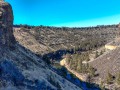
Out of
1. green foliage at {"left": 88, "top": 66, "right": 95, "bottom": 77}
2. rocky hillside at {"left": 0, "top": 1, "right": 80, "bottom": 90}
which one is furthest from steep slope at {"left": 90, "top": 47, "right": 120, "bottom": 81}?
rocky hillside at {"left": 0, "top": 1, "right": 80, "bottom": 90}

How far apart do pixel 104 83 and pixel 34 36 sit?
106345 mm

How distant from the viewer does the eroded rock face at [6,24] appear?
57.8m

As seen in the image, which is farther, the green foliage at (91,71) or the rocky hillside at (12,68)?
the green foliage at (91,71)

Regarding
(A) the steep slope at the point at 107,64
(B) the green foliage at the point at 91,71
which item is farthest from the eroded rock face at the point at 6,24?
(A) the steep slope at the point at 107,64

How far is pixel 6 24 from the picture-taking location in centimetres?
6088

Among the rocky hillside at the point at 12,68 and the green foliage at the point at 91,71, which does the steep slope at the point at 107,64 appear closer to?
the green foliage at the point at 91,71

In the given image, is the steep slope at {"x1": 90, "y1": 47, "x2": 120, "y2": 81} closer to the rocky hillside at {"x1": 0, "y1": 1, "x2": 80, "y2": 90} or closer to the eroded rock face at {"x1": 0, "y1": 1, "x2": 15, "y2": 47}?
the rocky hillside at {"x1": 0, "y1": 1, "x2": 80, "y2": 90}

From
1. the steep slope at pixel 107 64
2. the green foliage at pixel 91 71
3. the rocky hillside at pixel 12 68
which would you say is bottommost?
the green foliage at pixel 91 71

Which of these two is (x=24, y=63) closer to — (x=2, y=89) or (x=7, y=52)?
(x=7, y=52)

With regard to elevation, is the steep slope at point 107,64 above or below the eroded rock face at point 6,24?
below

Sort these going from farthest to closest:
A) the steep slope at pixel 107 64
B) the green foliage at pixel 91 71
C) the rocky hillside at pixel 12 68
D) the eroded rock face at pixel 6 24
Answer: the green foliage at pixel 91 71 < the steep slope at pixel 107 64 < the eroded rock face at pixel 6 24 < the rocky hillside at pixel 12 68

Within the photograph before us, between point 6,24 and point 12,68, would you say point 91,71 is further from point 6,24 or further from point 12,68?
point 12,68

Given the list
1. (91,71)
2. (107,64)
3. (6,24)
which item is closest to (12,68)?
(6,24)

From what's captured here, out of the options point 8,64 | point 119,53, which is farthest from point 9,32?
point 119,53
